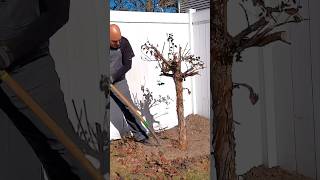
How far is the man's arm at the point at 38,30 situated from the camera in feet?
7.38

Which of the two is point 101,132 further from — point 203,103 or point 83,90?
point 203,103

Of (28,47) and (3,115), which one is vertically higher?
(28,47)

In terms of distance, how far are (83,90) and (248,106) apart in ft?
3.57

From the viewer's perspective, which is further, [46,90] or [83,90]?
[83,90]

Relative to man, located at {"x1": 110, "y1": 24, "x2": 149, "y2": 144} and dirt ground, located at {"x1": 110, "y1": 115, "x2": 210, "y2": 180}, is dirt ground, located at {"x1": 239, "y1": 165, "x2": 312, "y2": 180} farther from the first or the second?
man, located at {"x1": 110, "y1": 24, "x2": 149, "y2": 144}

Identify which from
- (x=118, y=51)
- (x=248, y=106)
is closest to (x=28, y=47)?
(x=248, y=106)

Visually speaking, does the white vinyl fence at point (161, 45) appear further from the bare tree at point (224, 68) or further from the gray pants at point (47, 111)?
the bare tree at point (224, 68)

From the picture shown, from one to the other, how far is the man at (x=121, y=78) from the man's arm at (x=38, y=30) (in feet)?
9.63

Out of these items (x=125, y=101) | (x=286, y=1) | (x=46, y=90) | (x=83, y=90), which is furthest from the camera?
(x=125, y=101)

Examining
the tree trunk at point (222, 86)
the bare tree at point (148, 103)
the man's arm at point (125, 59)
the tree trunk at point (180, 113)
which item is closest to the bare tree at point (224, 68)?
the tree trunk at point (222, 86)

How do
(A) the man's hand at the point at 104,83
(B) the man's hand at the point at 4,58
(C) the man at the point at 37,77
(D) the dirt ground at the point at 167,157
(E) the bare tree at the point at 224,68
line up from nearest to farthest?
(E) the bare tree at the point at 224,68, (B) the man's hand at the point at 4,58, (C) the man at the point at 37,77, (A) the man's hand at the point at 104,83, (D) the dirt ground at the point at 167,157

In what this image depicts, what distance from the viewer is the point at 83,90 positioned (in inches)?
104

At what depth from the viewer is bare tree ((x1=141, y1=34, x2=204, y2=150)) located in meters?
5.38

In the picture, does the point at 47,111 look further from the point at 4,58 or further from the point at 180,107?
the point at 180,107
